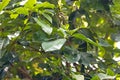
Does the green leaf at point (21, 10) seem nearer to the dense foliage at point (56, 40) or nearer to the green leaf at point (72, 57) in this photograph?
the dense foliage at point (56, 40)

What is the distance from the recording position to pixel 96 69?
1086mm

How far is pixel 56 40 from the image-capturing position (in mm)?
829

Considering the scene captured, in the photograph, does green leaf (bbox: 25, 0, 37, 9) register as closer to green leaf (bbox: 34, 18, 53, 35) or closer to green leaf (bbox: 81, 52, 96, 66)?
green leaf (bbox: 34, 18, 53, 35)

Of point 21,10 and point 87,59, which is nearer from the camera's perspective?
point 21,10

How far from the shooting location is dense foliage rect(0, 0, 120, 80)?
0.86 meters

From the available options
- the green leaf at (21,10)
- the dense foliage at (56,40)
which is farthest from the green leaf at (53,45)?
the green leaf at (21,10)

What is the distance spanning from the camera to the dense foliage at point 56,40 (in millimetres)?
860

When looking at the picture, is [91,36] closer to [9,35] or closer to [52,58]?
[52,58]

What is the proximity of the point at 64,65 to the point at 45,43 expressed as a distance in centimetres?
30

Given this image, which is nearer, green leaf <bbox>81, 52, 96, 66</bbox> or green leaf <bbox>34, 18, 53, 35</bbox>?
green leaf <bbox>34, 18, 53, 35</bbox>

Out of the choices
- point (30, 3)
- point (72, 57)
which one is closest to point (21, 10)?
point (30, 3)

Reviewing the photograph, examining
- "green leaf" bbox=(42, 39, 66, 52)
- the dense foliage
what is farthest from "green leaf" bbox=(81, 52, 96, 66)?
"green leaf" bbox=(42, 39, 66, 52)

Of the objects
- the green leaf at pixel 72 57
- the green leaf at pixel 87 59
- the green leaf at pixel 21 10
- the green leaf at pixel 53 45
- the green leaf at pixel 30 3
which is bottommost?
the green leaf at pixel 87 59

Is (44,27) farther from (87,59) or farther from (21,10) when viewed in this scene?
(87,59)
